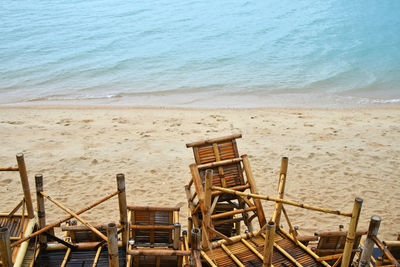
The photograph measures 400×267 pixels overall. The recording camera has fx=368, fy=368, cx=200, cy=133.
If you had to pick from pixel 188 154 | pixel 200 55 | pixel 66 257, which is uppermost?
pixel 200 55

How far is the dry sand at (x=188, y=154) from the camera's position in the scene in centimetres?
750

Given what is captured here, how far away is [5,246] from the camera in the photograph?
10.8 feet

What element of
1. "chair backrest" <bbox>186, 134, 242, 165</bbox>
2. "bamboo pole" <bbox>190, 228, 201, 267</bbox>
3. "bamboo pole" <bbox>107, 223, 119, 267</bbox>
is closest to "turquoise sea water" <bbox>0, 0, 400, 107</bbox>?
"chair backrest" <bbox>186, 134, 242, 165</bbox>

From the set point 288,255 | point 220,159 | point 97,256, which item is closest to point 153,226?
point 97,256

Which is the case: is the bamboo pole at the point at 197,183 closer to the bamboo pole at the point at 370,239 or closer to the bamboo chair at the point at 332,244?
the bamboo chair at the point at 332,244

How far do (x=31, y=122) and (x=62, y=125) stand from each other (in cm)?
121

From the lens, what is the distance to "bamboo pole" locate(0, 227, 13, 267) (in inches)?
125

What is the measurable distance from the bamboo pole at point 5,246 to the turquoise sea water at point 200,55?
1275 centimetres

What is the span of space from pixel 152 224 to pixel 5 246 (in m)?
2.18

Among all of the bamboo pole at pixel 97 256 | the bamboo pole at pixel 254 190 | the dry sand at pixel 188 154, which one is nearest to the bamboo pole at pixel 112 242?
the bamboo pole at pixel 97 256

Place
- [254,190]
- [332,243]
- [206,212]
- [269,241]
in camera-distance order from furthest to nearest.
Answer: [254,190] < [332,243] < [206,212] < [269,241]

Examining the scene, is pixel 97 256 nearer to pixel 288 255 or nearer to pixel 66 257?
pixel 66 257

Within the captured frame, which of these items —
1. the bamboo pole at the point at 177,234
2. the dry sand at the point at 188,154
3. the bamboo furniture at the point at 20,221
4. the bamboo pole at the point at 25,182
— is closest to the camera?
the bamboo furniture at the point at 20,221

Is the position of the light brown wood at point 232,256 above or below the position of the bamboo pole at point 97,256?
above
